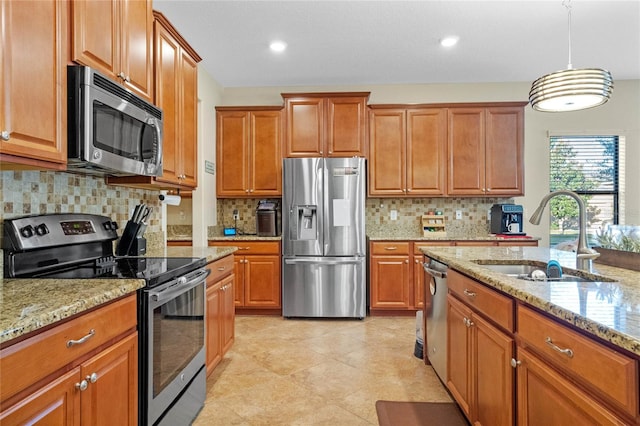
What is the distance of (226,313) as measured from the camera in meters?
2.64

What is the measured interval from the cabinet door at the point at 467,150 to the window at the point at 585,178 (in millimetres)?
1109

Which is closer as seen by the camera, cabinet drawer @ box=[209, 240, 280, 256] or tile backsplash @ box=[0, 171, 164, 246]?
tile backsplash @ box=[0, 171, 164, 246]

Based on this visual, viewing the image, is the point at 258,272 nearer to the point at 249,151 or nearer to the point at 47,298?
the point at 249,151

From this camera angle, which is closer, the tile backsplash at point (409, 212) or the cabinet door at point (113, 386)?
the cabinet door at point (113, 386)

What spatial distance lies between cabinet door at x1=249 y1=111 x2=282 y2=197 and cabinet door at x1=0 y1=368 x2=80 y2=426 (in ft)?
10.7

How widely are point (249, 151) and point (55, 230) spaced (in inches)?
107

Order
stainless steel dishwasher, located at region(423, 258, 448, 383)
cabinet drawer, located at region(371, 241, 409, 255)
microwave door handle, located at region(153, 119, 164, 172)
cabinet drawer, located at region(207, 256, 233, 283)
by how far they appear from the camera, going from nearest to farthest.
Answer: microwave door handle, located at region(153, 119, 164, 172)
stainless steel dishwasher, located at region(423, 258, 448, 383)
cabinet drawer, located at region(207, 256, 233, 283)
cabinet drawer, located at region(371, 241, 409, 255)

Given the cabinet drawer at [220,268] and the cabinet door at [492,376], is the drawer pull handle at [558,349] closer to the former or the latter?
the cabinet door at [492,376]

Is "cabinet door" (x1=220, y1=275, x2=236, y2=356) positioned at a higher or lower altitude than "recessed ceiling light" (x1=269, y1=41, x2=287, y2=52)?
lower

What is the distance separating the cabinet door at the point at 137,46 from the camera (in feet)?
6.14

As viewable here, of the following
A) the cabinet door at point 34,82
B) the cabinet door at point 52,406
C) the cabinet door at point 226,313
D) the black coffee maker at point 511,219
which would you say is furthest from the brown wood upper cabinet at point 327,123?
the cabinet door at point 52,406

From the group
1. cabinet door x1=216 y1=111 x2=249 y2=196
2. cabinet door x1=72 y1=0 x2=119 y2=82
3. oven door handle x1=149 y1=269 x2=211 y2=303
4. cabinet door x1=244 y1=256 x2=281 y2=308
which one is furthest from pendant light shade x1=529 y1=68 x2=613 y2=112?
cabinet door x1=216 y1=111 x2=249 y2=196

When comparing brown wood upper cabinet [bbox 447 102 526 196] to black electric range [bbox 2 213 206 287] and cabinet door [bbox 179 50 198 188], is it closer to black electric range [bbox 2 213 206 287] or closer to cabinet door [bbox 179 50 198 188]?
cabinet door [bbox 179 50 198 188]

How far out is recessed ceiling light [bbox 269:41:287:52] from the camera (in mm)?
3461
